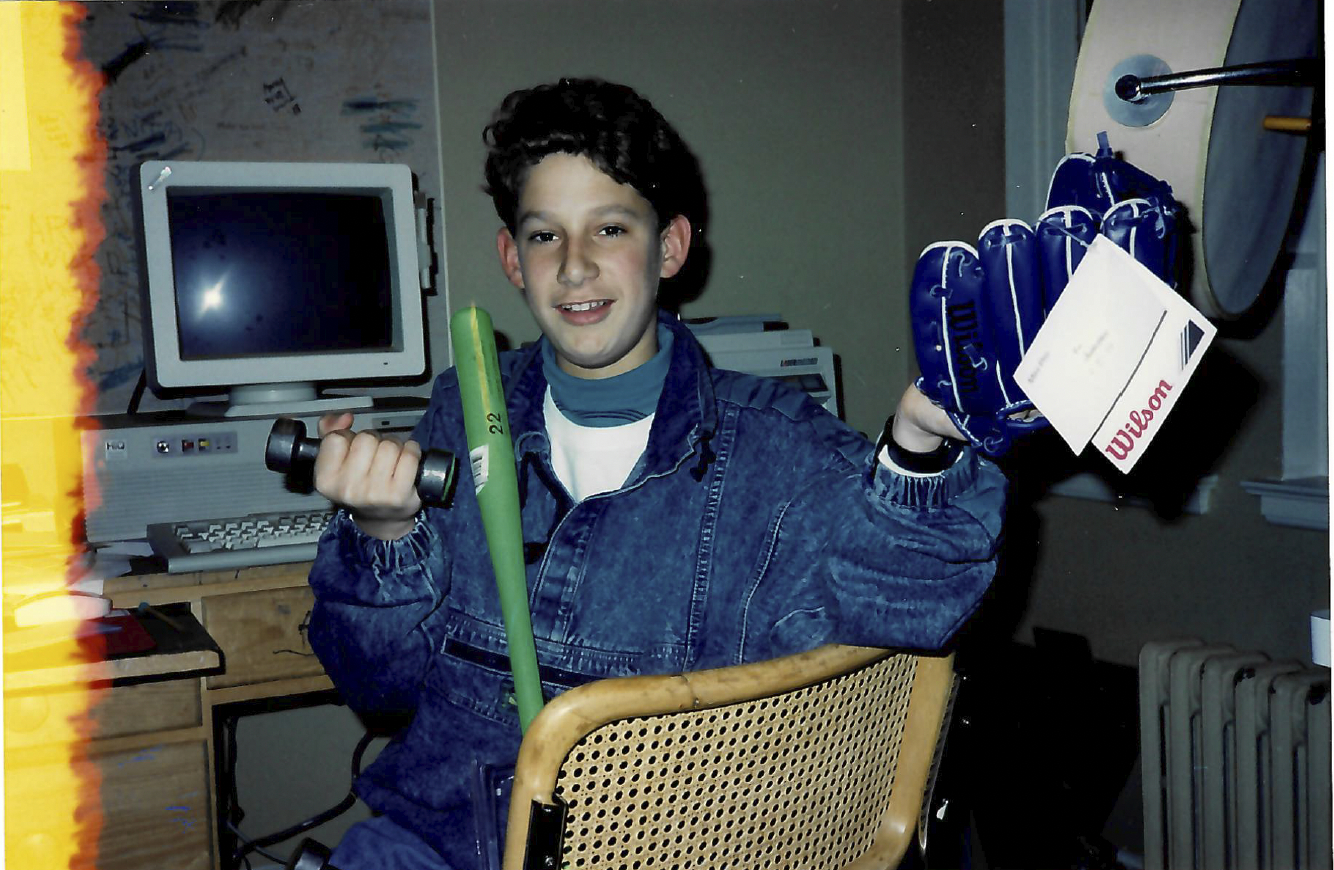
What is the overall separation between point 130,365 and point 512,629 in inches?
48.1

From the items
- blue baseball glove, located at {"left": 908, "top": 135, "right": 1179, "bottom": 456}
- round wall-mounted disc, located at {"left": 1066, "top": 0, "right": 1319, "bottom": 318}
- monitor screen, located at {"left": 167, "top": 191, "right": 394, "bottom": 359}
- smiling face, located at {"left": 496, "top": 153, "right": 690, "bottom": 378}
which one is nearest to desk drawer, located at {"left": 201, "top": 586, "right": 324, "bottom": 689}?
monitor screen, located at {"left": 167, "top": 191, "right": 394, "bottom": 359}

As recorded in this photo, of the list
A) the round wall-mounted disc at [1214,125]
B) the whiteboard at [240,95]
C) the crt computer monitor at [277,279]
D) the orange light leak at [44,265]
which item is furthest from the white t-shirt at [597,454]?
the whiteboard at [240,95]

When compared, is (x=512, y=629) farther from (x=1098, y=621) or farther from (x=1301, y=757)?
(x=1098, y=621)

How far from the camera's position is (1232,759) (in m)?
1.58

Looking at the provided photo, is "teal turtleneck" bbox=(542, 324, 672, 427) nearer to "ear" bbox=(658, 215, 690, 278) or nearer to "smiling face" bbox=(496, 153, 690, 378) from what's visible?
"smiling face" bbox=(496, 153, 690, 378)

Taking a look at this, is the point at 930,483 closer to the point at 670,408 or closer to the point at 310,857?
the point at 670,408

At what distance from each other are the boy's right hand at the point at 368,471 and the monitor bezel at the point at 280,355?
81 centimetres

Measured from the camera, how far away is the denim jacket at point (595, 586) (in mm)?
1039

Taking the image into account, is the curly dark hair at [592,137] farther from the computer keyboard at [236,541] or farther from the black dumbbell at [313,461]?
the computer keyboard at [236,541]

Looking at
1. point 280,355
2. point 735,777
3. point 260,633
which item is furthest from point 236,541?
point 735,777

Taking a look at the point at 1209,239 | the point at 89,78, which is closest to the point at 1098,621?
the point at 1209,239

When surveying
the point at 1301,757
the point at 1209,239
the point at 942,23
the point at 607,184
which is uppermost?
the point at 942,23

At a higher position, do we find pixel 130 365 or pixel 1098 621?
pixel 130 365

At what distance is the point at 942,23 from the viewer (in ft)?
7.12
